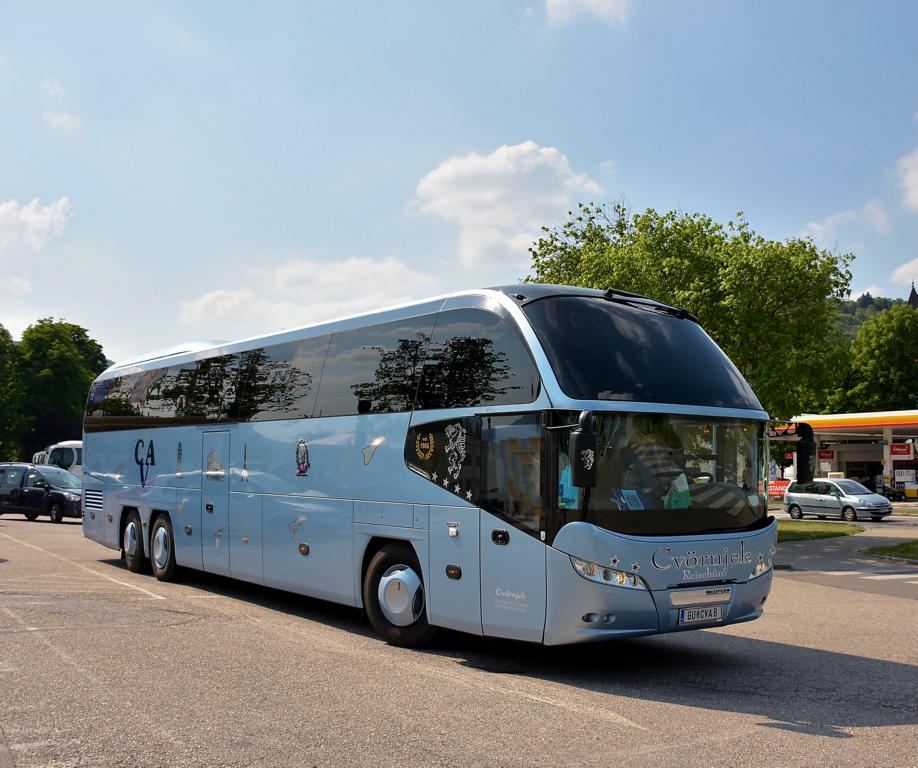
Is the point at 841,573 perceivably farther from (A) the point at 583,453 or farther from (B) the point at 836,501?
(B) the point at 836,501

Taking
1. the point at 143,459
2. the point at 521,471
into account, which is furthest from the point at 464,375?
the point at 143,459

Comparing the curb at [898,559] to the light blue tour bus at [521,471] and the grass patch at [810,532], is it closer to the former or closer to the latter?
the grass patch at [810,532]

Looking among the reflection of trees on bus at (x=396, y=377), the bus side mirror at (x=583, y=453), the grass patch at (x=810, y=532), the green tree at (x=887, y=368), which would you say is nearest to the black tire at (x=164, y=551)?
the reflection of trees on bus at (x=396, y=377)

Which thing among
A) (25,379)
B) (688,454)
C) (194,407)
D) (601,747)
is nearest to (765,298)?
(194,407)

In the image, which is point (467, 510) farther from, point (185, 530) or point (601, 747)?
point (185, 530)

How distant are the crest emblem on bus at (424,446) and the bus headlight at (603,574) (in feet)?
6.73

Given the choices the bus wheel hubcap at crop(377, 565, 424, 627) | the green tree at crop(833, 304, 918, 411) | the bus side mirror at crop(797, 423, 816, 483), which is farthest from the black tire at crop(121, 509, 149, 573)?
the green tree at crop(833, 304, 918, 411)

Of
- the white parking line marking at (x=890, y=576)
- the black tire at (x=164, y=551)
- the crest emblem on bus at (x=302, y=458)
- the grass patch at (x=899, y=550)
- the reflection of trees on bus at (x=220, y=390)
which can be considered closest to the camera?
the crest emblem on bus at (x=302, y=458)

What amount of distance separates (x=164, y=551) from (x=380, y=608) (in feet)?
21.2

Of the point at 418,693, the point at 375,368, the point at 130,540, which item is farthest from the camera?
the point at 130,540

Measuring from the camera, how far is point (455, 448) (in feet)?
29.8

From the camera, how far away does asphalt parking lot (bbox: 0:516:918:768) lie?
19.4 ft

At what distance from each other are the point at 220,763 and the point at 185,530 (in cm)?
934

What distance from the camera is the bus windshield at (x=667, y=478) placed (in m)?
8.03
